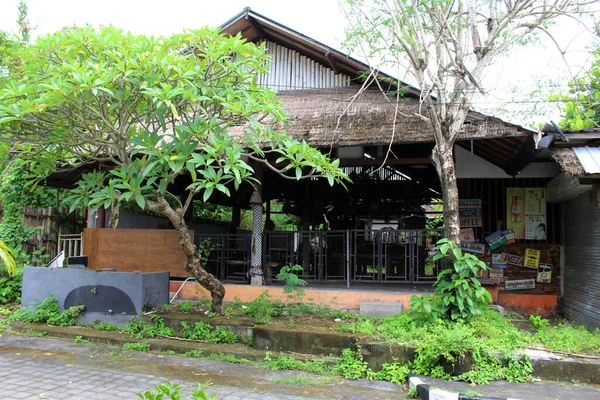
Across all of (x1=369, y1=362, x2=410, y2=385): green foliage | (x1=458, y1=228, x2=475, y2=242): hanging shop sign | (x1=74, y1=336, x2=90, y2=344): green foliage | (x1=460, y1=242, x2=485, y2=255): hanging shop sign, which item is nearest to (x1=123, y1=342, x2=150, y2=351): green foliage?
(x1=74, y1=336, x2=90, y2=344): green foliage

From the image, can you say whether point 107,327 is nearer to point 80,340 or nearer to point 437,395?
point 80,340

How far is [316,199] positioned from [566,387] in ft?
29.2

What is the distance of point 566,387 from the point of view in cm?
460

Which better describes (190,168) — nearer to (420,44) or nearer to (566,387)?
(420,44)

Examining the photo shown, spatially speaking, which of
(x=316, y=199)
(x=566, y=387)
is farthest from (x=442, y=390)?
(x=316, y=199)

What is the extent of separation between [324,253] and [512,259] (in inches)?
141

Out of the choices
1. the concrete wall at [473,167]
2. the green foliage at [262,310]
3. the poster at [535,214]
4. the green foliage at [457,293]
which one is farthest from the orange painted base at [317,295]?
the poster at [535,214]

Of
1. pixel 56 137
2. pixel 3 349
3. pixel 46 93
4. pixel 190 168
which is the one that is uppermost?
pixel 46 93

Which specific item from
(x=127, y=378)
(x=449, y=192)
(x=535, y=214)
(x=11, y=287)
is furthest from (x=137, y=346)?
(x=535, y=214)

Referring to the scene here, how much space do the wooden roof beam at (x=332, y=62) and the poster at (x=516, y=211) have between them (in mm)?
4185

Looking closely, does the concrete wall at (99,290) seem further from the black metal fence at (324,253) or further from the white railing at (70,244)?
the white railing at (70,244)

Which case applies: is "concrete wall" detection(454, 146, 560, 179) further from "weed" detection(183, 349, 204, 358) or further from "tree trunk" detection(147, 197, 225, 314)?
"weed" detection(183, 349, 204, 358)

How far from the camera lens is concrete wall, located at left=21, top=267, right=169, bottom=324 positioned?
7117 mm

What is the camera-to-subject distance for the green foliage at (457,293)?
17.4 ft
